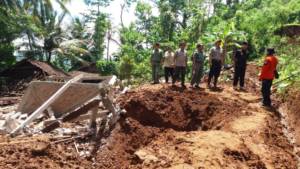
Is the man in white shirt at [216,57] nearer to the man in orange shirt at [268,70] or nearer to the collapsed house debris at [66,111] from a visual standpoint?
the man in orange shirt at [268,70]

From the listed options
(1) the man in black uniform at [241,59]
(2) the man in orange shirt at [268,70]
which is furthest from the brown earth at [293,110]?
(1) the man in black uniform at [241,59]

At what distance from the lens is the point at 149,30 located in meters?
41.3

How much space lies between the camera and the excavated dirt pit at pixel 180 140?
29.0 ft

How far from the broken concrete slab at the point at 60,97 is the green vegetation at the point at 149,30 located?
570cm

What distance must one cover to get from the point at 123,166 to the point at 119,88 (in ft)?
25.3

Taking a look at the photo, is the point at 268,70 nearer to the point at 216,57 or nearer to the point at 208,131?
the point at 216,57

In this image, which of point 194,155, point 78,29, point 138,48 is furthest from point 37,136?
point 78,29

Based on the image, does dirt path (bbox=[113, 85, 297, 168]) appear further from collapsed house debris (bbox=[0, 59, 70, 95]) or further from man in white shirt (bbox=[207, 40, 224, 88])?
collapsed house debris (bbox=[0, 59, 70, 95])

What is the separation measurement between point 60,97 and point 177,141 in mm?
3913

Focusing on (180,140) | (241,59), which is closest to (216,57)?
(241,59)

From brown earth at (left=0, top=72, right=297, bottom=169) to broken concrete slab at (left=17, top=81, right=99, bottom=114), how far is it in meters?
0.99

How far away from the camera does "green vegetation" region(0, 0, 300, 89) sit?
2192cm

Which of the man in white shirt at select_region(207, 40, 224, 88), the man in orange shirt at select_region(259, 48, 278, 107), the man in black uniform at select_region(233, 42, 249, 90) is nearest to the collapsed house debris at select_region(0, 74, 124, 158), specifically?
the man in white shirt at select_region(207, 40, 224, 88)

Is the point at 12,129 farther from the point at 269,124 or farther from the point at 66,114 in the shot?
the point at 269,124
